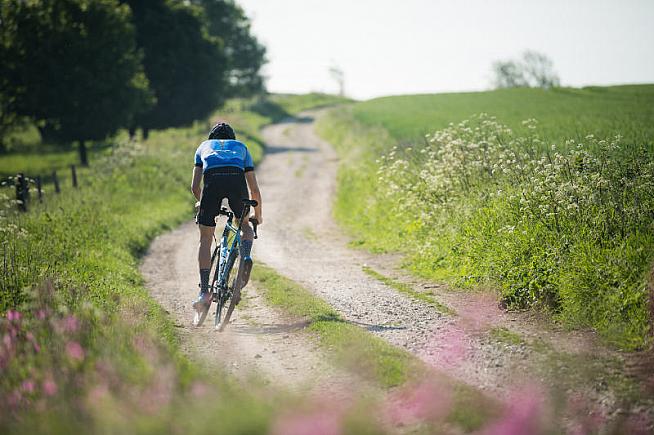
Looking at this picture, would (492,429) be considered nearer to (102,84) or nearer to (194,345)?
(194,345)

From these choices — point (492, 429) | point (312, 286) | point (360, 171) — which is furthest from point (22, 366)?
point (360, 171)

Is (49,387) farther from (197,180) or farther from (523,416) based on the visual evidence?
(197,180)

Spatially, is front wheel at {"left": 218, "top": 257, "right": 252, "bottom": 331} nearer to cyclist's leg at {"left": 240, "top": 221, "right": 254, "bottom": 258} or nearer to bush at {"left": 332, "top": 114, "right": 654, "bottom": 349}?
cyclist's leg at {"left": 240, "top": 221, "right": 254, "bottom": 258}

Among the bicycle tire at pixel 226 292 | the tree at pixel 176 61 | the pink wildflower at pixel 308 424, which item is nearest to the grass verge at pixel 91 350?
the pink wildflower at pixel 308 424

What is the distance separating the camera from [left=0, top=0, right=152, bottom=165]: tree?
1246 inches

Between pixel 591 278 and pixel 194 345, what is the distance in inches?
200

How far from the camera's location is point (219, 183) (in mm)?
7980

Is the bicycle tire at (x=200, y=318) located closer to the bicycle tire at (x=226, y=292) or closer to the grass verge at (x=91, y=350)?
the bicycle tire at (x=226, y=292)

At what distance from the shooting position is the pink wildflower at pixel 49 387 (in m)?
4.52

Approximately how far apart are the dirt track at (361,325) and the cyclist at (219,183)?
3.46 ft

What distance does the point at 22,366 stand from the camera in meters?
5.20

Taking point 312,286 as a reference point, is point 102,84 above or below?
above

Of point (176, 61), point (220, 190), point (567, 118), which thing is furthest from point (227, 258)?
point (176, 61)

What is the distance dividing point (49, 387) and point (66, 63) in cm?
3109
